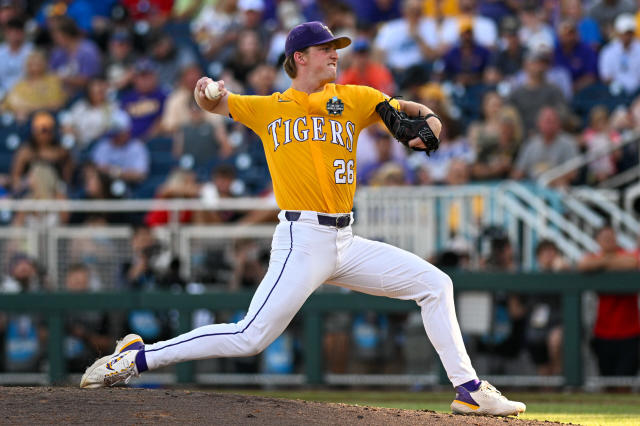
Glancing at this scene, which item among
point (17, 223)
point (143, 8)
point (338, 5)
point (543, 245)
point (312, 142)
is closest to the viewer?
point (312, 142)

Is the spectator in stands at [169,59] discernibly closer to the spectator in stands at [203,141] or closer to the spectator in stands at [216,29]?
the spectator in stands at [216,29]

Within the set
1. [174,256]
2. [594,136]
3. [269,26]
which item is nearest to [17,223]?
[174,256]

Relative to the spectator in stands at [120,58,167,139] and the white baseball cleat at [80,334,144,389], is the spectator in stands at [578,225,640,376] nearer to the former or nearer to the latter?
the white baseball cleat at [80,334,144,389]

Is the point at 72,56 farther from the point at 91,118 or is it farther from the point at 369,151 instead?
the point at 369,151

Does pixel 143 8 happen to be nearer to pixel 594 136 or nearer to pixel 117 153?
pixel 117 153

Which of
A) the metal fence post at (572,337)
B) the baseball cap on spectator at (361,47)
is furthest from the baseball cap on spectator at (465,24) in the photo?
the metal fence post at (572,337)

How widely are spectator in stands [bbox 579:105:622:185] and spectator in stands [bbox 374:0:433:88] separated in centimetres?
248

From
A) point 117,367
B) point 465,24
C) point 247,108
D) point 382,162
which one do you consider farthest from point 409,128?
point 465,24

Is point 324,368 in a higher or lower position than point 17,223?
lower

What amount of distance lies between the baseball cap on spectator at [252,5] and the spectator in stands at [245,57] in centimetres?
47

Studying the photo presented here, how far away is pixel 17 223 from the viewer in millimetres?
11258

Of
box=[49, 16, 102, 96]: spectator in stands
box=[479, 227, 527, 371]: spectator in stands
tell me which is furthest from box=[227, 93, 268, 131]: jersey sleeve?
box=[49, 16, 102, 96]: spectator in stands

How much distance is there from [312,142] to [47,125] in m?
8.25

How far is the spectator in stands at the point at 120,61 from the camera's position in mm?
14820
